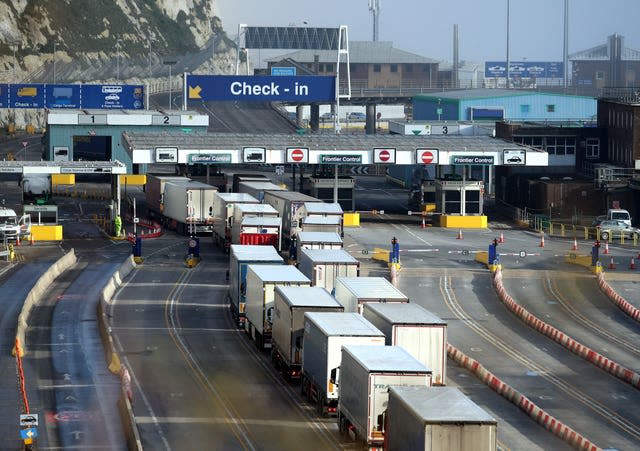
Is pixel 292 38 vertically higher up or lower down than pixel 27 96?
higher up

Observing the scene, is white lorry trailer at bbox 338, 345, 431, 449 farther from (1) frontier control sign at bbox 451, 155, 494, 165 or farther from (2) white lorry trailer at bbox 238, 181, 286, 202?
(1) frontier control sign at bbox 451, 155, 494, 165

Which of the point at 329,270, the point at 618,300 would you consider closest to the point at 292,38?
the point at 618,300

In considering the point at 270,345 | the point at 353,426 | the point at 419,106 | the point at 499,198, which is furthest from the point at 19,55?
the point at 353,426

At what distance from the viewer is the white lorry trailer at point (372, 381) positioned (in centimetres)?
3459

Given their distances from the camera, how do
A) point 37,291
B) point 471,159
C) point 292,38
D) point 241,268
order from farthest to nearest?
point 292,38 → point 471,159 → point 37,291 → point 241,268

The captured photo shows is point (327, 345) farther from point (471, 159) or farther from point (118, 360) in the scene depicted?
point (471, 159)

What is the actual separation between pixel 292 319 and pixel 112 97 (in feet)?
292

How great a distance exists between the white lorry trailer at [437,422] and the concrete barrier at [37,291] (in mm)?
19937

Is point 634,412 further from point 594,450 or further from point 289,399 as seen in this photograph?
point 289,399

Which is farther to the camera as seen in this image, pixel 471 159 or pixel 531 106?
pixel 531 106

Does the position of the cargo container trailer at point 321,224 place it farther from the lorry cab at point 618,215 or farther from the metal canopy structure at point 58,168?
the lorry cab at point 618,215

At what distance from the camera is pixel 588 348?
5309cm

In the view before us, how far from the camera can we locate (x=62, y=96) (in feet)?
421

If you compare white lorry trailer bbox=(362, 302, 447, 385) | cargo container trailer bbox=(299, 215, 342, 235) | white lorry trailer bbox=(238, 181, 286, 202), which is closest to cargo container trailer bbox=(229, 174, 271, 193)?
white lorry trailer bbox=(238, 181, 286, 202)
